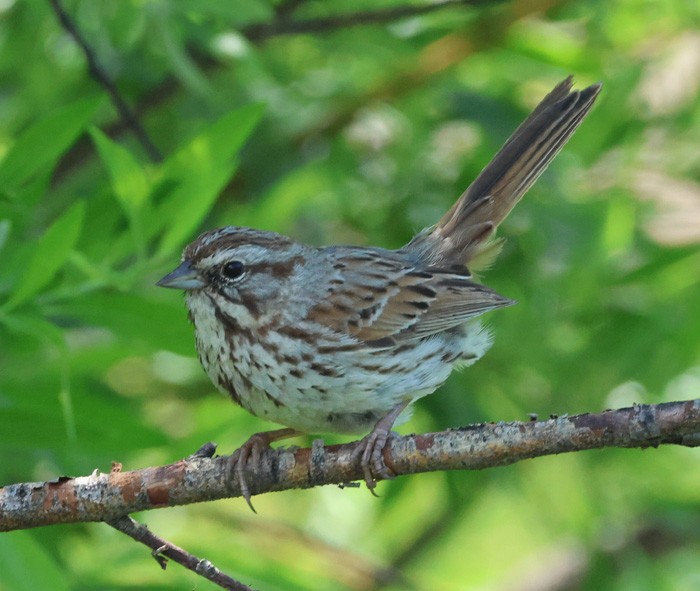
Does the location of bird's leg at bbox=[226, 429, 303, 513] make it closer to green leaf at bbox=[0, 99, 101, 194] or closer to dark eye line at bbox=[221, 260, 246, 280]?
dark eye line at bbox=[221, 260, 246, 280]

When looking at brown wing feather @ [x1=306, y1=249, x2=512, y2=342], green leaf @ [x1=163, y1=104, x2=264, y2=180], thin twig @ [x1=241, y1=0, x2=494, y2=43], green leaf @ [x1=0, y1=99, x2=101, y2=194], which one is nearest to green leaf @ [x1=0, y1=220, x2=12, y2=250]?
green leaf @ [x1=0, y1=99, x2=101, y2=194]

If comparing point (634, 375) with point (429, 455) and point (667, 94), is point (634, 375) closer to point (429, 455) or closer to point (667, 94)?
point (667, 94)

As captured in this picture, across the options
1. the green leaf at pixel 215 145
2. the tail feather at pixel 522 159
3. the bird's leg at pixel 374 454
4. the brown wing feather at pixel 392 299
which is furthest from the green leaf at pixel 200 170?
the tail feather at pixel 522 159

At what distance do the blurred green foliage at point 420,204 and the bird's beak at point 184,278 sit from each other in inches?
9.1

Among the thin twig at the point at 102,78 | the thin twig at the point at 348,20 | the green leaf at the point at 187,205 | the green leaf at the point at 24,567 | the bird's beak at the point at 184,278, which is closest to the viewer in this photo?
the green leaf at the point at 24,567

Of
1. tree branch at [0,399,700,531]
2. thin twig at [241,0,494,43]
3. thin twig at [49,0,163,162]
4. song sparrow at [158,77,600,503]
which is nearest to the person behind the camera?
tree branch at [0,399,700,531]

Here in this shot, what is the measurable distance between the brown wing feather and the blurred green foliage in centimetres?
40

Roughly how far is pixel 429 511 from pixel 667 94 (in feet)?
8.72

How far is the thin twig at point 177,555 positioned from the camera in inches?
106

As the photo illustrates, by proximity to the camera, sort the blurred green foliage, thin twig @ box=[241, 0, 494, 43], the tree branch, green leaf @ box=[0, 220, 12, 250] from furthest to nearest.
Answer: thin twig @ box=[241, 0, 494, 43]
the blurred green foliage
green leaf @ box=[0, 220, 12, 250]
the tree branch

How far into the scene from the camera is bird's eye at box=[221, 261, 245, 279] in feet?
13.2

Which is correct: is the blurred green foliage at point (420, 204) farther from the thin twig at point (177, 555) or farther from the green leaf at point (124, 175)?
the thin twig at point (177, 555)

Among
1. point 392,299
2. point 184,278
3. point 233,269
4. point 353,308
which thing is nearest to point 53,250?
point 184,278

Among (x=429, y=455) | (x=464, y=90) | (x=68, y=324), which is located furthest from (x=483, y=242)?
(x=429, y=455)
